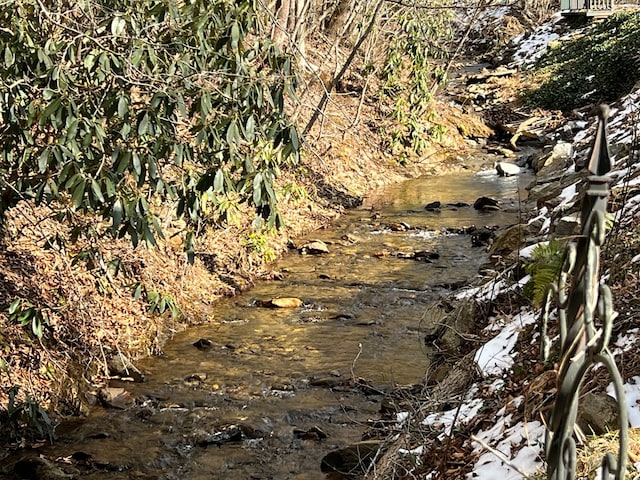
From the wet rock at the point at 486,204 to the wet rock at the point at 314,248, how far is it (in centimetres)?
338

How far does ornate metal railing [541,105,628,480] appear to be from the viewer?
1.13 m

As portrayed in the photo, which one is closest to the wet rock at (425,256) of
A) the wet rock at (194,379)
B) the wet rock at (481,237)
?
the wet rock at (481,237)

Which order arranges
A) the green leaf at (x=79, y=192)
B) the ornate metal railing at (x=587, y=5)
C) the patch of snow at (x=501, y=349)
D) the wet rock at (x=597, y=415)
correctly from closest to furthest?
the wet rock at (x=597, y=415) → the green leaf at (x=79, y=192) → the patch of snow at (x=501, y=349) → the ornate metal railing at (x=587, y=5)

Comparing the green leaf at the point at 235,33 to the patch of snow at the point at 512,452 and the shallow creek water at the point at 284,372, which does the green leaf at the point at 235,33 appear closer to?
the patch of snow at the point at 512,452

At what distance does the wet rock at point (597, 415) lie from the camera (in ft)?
9.46

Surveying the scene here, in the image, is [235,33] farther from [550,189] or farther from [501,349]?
[550,189]

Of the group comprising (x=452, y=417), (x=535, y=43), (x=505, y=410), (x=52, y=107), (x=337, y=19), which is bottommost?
(x=452, y=417)

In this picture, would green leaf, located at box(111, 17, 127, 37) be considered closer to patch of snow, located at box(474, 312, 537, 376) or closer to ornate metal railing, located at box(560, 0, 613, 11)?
patch of snow, located at box(474, 312, 537, 376)

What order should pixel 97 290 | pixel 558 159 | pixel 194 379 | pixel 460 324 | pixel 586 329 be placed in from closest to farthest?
pixel 586 329 < pixel 460 324 < pixel 194 379 < pixel 97 290 < pixel 558 159

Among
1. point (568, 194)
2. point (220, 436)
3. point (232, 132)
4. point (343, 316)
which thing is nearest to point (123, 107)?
point (232, 132)

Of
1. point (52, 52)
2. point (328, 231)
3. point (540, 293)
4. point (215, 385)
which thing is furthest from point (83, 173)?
point (328, 231)

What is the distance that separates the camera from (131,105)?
4.01 m

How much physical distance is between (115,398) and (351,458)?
8.12 ft

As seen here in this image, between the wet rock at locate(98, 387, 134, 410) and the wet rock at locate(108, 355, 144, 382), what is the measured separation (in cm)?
33
